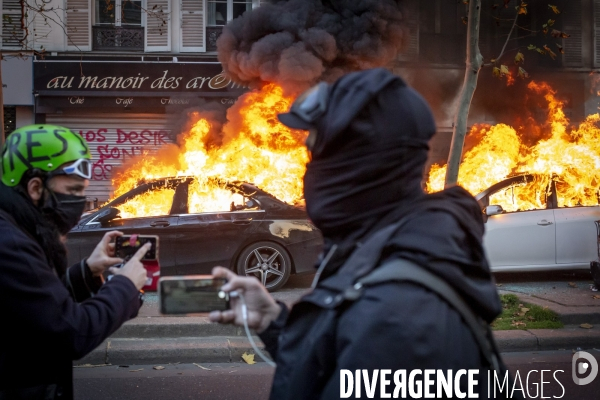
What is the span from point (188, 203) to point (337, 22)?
764 cm

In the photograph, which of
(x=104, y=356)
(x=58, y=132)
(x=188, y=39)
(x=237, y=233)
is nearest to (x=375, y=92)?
(x=58, y=132)

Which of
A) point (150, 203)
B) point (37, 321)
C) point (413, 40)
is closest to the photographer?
point (37, 321)

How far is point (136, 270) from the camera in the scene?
2.28 meters

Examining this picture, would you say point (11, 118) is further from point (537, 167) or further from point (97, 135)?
point (537, 167)

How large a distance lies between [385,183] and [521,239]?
8.54 metres

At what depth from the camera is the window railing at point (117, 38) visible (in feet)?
58.5

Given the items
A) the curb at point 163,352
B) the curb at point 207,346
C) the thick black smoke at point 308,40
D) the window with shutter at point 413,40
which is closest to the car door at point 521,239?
the curb at point 207,346

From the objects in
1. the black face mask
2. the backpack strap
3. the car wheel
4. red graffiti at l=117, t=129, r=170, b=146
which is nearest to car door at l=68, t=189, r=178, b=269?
the car wheel

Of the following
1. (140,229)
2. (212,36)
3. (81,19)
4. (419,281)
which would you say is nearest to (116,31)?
(81,19)

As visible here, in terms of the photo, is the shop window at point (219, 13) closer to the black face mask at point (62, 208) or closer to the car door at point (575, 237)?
the car door at point (575, 237)

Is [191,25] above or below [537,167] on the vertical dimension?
above

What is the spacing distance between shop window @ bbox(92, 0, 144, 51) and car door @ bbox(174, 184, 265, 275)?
1080cm

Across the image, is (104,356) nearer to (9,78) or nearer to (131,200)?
(131,200)

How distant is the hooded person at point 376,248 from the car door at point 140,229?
712 centimetres
